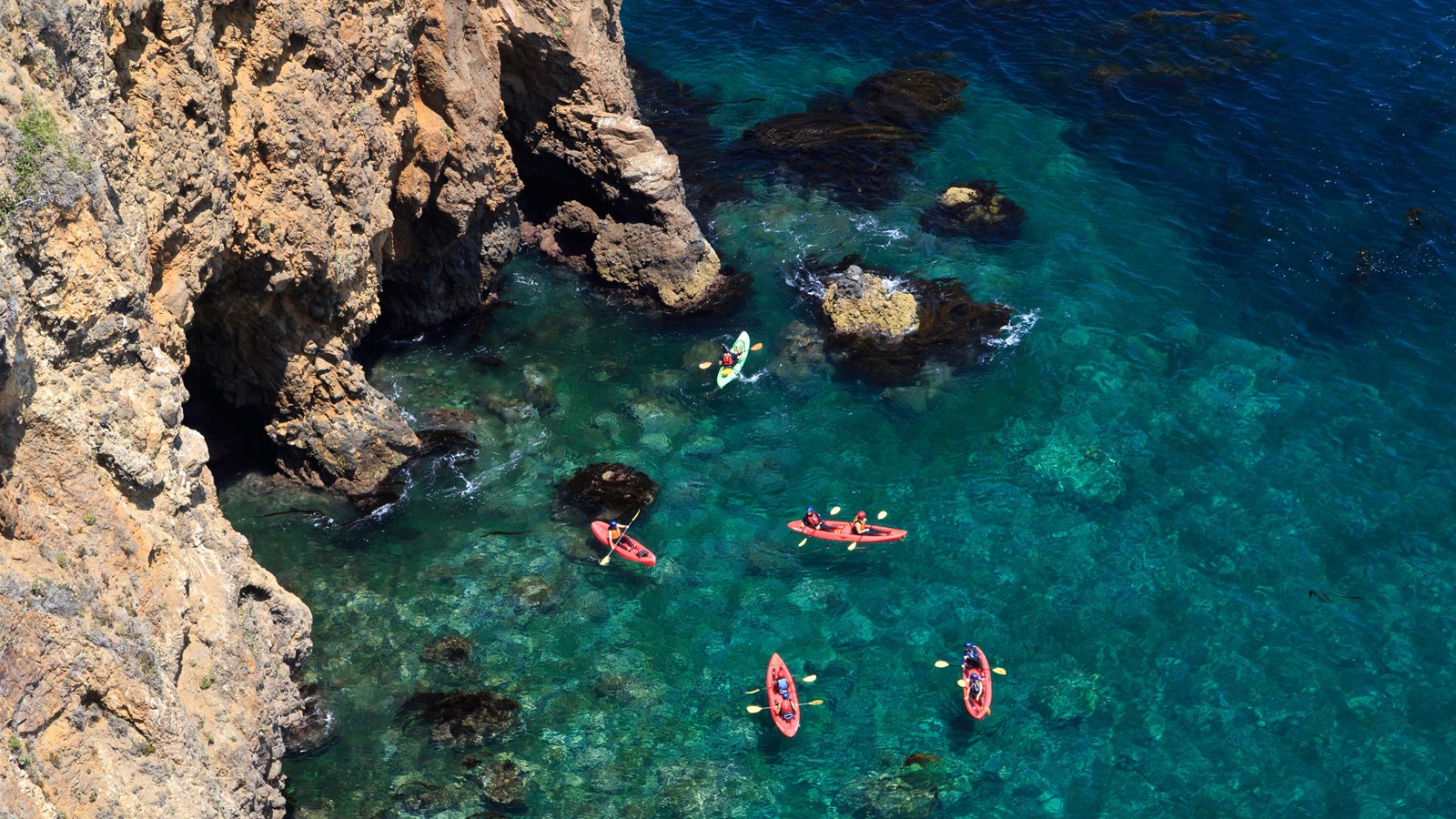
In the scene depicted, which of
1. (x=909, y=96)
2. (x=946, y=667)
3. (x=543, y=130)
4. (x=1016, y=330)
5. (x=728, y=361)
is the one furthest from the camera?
(x=909, y=96)

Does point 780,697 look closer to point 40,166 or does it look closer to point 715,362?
point 715,362

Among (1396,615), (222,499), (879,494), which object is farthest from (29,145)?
(1396,615)

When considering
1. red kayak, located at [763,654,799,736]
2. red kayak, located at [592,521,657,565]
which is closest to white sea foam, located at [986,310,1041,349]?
red kayak, located at [592,521,657,565]

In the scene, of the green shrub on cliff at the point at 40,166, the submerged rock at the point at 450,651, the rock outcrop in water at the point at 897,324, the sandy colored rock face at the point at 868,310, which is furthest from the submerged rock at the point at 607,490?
the green shrub on cliff at the point at 40,166

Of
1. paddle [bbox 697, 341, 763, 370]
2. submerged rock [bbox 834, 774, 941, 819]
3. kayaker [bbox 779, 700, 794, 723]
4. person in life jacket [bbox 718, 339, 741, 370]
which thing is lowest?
submerged rock [bbox 834, 774, 941, 819]

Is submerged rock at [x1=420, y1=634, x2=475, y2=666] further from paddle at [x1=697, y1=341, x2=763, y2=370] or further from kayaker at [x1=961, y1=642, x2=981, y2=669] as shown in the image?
kayaker at [x1=961, y1=642, x2=981, y2=669]

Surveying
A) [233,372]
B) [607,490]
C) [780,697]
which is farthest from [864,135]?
[233,372]

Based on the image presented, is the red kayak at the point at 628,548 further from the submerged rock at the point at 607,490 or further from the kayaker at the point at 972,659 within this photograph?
the kayaker at the point at 972,659

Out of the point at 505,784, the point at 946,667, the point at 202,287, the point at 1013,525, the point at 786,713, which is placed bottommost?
the point at 946,667
